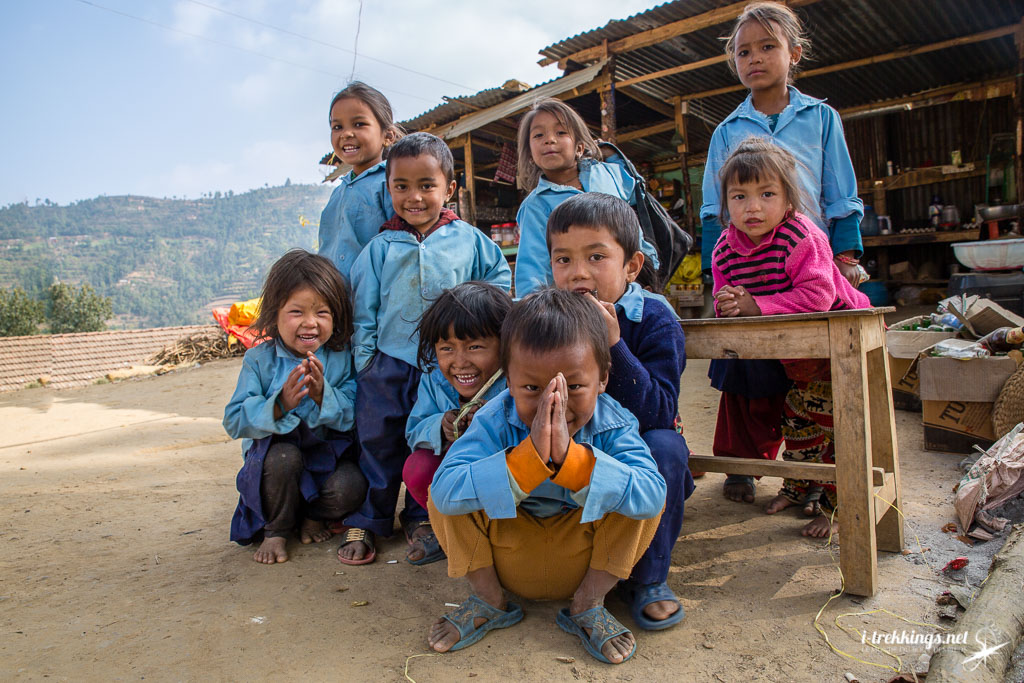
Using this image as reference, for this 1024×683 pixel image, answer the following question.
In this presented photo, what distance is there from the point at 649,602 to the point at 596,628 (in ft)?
0.66

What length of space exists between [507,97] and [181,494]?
6201 millimetres

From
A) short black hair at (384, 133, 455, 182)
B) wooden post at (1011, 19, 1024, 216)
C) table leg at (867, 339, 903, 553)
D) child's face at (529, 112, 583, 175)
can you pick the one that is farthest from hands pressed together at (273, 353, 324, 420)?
wooden post at (1011, 19, 1024, 216)

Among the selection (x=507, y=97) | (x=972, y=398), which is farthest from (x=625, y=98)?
(x=972, y=398)

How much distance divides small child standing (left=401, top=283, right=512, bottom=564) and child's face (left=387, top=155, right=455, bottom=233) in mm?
576

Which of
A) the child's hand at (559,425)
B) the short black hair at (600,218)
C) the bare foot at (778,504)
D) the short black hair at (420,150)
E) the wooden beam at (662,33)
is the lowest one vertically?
the bare foot at (778,504)

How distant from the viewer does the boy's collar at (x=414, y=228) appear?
2627 millimetres

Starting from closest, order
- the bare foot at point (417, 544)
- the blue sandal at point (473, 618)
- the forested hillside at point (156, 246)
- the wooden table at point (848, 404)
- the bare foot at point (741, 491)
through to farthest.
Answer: the blue sandal at point (473, 618) < the wooden table at point (848, 404) < the bare foot at point (417, 544) < the bare foot at point (741, 491) < the forested hillside at point (156, 246)

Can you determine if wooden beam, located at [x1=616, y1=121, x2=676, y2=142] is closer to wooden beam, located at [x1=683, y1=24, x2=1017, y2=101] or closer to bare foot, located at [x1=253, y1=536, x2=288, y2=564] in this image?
wooden beam, located at [x1=683, y1=24, x2=1017, y2=101]

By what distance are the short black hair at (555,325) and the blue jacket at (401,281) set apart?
852 millimetres

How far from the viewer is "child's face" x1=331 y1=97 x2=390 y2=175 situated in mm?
2861

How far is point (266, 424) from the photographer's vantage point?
7.84 feet

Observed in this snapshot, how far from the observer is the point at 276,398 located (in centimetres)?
242

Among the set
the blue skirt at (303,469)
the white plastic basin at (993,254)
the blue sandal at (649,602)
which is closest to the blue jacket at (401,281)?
the blue skirt at (303,469)

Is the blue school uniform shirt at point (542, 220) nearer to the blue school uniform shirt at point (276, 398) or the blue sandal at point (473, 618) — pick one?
the blue school uniform shirt at point (276, 398)
